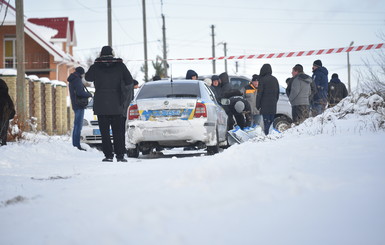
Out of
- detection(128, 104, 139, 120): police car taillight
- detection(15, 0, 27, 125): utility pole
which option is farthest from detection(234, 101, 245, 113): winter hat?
detection(15, 0, 27, 125): utility pole

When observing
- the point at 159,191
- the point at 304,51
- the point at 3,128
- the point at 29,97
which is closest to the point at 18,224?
the point at 159,191

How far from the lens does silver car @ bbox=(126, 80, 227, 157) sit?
991 centimetres

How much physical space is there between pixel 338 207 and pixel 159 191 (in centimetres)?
151

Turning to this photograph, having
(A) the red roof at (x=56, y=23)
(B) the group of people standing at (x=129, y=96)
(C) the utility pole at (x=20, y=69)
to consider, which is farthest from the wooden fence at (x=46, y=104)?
(A) the red roof at (x=56, y=23)

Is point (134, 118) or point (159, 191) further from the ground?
point (134, 118)

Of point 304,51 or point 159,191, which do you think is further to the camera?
point 304,51

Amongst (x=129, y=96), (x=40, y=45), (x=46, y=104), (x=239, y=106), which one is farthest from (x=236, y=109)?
(x=40, y=45)

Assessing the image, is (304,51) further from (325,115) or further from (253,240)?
(253,240)

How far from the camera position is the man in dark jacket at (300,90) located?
41.8 ft

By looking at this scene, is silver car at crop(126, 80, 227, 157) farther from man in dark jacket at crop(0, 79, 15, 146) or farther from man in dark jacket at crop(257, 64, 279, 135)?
man in dark jacket at crop(0, 79, 15, 146)

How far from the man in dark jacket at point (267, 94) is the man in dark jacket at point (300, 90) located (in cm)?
47

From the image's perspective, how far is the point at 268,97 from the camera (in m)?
12.4

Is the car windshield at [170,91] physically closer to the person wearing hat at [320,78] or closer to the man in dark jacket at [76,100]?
the man in dark jacket at [76,100]

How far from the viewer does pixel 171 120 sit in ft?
32.5
